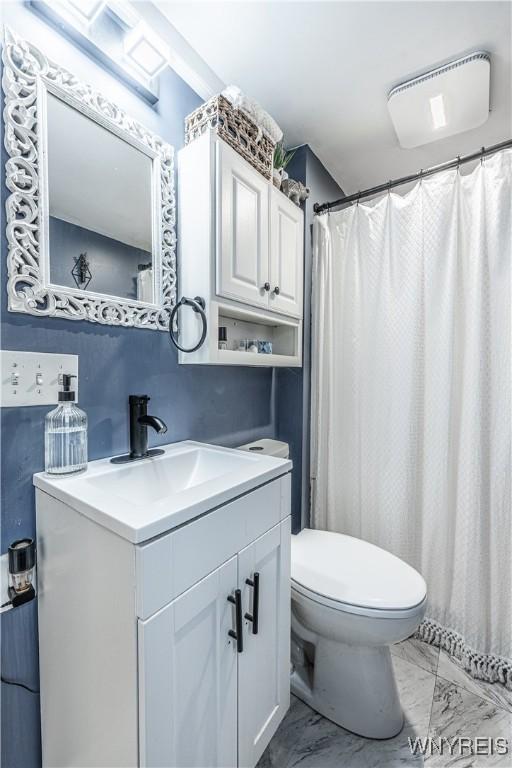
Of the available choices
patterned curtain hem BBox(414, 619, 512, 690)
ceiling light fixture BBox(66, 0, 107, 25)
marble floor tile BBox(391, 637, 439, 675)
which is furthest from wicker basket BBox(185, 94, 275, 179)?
marble floor tile BBox(391, 637, 439, 675)

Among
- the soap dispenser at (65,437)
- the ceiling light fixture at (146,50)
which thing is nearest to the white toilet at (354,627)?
the soap dispenser at (65,437)

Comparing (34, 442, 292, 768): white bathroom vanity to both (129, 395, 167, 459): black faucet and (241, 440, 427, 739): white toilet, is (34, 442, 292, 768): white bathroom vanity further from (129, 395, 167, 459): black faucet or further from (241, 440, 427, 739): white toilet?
(241, 440, 427, 739): white toilet

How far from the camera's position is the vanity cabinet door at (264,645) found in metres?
0.83

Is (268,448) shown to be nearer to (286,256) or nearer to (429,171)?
(286,256)

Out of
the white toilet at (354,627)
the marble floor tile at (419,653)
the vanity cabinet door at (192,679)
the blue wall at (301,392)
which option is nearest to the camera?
the vanity cabinet door at (192,679)

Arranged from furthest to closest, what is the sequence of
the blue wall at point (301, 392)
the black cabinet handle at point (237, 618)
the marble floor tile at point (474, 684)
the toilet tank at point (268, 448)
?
the blue wall at point (301, 392) → the toilet tank at point (268, 448) → the marble floor tile at point (474, 684) → the black cabinet handle at point (237, 618)

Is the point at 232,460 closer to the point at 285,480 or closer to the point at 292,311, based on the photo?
the point at 285,480

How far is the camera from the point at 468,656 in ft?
4.44

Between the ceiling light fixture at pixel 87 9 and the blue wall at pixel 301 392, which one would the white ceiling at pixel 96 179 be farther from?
the blue wall at pixel 301 392

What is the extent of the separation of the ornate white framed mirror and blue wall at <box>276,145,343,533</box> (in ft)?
2.71

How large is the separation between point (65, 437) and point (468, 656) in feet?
5.55

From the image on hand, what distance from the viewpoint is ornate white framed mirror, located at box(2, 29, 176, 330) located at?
2.71ft

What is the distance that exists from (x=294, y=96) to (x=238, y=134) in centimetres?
48

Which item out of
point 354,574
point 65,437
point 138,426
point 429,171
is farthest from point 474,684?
point 429,171
